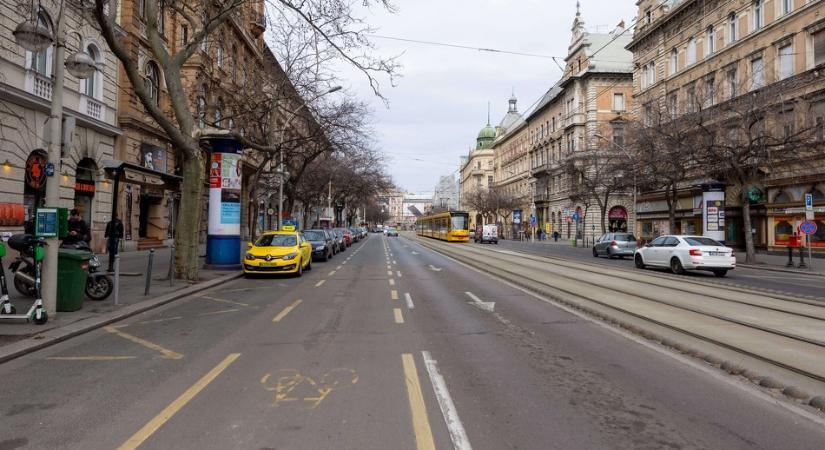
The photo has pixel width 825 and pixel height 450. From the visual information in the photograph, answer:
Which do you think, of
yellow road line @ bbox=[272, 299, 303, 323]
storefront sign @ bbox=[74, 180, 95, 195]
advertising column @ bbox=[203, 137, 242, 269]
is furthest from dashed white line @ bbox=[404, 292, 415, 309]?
storefront sign @ bbox=[74, 180, 95, 195]

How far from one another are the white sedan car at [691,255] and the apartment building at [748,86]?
23.8 ft

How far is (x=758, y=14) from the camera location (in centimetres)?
3166

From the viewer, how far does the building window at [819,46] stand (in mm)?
26938

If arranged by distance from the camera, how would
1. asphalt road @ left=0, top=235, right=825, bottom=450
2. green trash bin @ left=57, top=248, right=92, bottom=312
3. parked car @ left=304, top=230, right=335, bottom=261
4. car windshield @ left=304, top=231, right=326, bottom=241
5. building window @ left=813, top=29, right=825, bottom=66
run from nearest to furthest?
asphalt road @ left=0, top=235, right=825, bottom=450, green trash bin @ left=57, top=248, right=92, bottom=312, parked car @ left=304, top=230, right=335, bottom=261, car windshield @ left=304, top=231, right=326, bottom=241, building window @ left=813, top=29, right=825, bottom=66

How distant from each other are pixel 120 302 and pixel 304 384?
23.2 ft

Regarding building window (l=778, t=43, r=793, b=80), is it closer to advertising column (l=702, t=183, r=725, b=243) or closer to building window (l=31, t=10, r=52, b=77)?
advertising column (l=702, t=183, r=725, b=243)

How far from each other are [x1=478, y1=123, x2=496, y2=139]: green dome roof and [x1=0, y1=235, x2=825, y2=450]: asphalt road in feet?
372

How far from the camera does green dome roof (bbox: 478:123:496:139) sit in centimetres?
11895

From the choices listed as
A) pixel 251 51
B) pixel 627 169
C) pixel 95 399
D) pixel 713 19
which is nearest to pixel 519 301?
pixel 95 399

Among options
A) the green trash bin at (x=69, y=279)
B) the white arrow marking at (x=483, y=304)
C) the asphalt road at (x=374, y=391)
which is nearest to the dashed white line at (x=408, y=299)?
the white arrow marking at (x=483, y=304)

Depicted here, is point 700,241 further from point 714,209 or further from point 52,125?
point 52,125

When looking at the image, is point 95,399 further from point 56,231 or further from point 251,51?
point 251,51

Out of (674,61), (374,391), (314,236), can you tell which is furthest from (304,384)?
(674,61)

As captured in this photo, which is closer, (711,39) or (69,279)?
(69,279)
